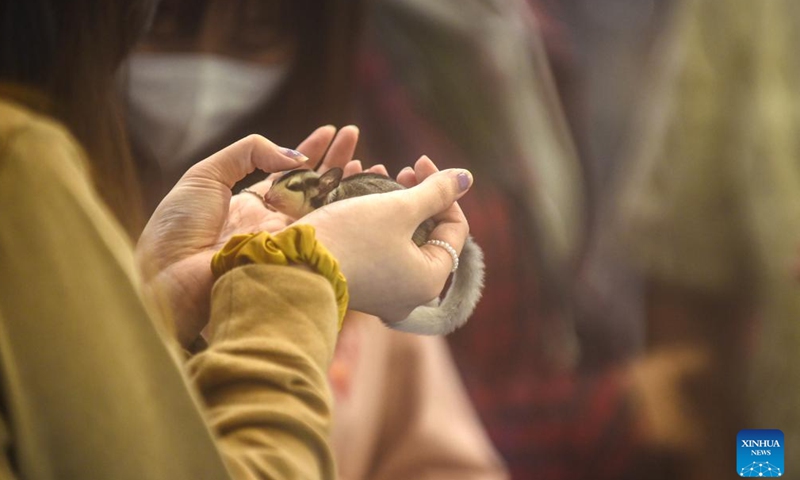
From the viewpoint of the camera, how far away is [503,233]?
3.79 ft

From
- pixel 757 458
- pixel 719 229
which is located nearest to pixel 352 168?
pixel 719 229

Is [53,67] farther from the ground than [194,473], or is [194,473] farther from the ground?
[53,67]

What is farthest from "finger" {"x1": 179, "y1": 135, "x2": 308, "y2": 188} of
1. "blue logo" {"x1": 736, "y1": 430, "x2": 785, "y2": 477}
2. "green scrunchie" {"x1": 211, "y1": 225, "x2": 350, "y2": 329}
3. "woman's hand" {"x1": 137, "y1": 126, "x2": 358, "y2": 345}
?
"blue logo" {"x1": 736, "y1": 430, "x2": 785, "y2": 477}

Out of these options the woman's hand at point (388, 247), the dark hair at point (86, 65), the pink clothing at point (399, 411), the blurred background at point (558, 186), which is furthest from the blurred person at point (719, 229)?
the dark hair at point (86, 65)

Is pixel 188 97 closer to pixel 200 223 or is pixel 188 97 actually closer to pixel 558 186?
pixel 200 223

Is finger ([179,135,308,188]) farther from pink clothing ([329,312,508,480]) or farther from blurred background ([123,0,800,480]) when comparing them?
pink clothing ([329,312,508,480])

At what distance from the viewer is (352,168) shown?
1050mm

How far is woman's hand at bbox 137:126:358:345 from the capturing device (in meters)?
0.90

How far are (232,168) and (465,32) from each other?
1.16 ft

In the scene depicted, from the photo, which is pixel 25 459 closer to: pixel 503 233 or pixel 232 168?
pixel 232 168

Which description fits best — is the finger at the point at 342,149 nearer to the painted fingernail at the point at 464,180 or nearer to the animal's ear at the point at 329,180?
the animal's ear at the point at 329,180

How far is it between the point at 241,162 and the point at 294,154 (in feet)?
0.20

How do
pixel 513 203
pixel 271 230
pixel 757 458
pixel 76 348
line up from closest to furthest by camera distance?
pixel 76 348, pixel 271 230, pixel 513 203, pixel 757 458

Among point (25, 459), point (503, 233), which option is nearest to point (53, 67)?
point (25, 459)
